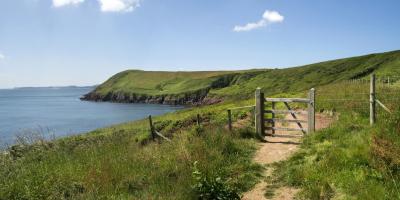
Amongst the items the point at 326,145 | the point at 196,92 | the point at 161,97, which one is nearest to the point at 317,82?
the point at 196,92

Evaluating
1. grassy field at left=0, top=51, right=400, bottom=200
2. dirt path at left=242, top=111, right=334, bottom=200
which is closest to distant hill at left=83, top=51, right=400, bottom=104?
dirt path at left=242, top=111, right=334, bottom=200

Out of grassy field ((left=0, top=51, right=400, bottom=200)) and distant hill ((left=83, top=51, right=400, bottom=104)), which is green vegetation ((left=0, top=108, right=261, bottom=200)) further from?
distant hill ((left=83, top=51, right=400, bottom=104))

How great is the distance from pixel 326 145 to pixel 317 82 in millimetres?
87490

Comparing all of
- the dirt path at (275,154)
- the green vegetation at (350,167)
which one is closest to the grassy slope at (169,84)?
the dirt path at (275,154)

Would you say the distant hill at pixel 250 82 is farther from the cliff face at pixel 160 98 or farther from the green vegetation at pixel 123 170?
the green vegetation at pixel 123 170

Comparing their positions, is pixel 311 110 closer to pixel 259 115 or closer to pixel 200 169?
pixel 259 115

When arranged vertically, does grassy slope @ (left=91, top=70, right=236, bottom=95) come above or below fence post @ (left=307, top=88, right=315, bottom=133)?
above

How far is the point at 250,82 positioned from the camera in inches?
4934

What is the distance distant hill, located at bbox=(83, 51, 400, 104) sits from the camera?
92.8m

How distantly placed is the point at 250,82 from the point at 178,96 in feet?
87.7

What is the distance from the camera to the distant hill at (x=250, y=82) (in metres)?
92.8

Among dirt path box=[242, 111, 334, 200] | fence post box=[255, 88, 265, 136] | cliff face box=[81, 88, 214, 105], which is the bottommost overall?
cliff face box=[81, 88, 214, 105]

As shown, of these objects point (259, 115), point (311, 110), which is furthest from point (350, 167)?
point (259, 115)

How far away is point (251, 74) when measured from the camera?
14612cm
